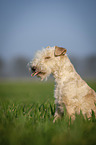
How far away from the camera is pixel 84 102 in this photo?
4.06 metres

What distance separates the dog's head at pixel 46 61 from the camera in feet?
14.7

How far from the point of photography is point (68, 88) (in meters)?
4.02

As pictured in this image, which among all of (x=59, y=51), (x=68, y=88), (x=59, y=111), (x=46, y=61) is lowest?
(x=59, y=111)

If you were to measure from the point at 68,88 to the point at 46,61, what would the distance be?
46.8 inches

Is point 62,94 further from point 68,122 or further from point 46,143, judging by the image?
point 46,143

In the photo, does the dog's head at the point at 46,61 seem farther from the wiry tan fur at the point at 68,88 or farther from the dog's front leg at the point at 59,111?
the dog's front leg at the point at 59,111

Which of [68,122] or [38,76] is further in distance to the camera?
[38,76]

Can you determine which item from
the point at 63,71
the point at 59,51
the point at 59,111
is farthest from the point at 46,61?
the point at 59,111

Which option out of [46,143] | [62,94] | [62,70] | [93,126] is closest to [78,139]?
[46,143]

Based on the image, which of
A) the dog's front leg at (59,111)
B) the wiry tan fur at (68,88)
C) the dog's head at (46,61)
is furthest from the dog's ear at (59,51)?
the dog's front leg at (59,111)

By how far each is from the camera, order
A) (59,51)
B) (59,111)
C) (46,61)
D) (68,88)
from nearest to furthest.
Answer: (68,88)
(59,111)
(59,51)
(46,61)

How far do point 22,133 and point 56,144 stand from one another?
28.9 inches

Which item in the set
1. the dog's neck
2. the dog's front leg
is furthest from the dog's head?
the dog's front leg

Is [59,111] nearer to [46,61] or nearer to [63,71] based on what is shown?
[63,71]
